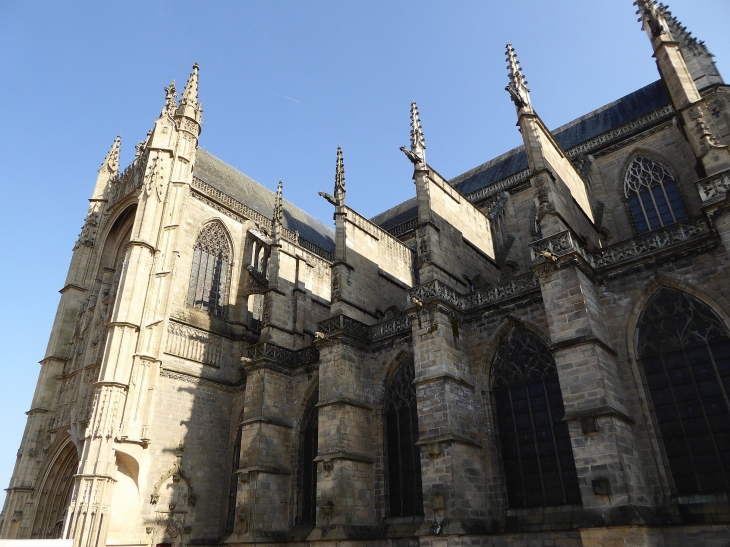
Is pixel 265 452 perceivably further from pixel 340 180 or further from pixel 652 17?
pixel 652 17

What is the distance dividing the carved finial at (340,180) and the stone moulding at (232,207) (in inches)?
166

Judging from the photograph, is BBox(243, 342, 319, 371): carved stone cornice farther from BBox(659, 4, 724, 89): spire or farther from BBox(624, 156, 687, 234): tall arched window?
BBox(659, 4, 724, 89): spire

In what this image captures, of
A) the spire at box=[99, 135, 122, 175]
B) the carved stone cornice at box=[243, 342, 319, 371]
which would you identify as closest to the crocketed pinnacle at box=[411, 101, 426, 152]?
the carved stone cornice at box=[243, 342, 319, 371]

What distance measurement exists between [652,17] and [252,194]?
1696cm

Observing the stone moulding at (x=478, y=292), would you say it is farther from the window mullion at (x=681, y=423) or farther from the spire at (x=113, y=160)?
the spire at (x=113, y=160)

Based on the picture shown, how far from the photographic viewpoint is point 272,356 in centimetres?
1537

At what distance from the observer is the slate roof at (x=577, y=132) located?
19219mm

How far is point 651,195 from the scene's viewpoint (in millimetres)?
16031

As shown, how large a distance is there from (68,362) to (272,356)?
332 inches

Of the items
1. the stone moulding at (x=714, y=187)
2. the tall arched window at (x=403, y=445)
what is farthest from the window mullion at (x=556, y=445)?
the stone moulding at (x=714, y=187)

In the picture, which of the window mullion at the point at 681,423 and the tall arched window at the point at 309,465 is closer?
the window mullion at the point at 681,423

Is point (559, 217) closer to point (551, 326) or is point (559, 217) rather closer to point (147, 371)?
point (551, 326)

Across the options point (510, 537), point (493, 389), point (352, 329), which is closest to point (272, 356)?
point (352, 329)

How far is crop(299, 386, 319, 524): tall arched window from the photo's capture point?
46.4 ft
